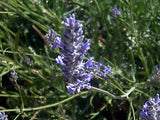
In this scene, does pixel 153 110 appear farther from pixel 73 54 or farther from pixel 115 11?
pixel 115 11

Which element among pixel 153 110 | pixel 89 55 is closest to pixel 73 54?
pixel 153 110

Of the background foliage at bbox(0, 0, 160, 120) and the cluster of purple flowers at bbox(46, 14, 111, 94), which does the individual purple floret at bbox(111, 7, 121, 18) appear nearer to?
the background foliage at bbox(0, 0, 160, 120)

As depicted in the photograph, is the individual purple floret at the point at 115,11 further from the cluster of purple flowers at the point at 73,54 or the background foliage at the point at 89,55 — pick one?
the cluster of purple flowers at the point at 73,54

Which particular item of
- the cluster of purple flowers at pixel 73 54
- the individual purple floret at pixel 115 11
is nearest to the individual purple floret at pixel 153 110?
the cluster of purple flowers at pixel 73 54

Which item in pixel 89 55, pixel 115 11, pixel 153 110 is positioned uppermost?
pixel 115 11

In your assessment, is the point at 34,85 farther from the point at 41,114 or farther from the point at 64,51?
the point at 64,51

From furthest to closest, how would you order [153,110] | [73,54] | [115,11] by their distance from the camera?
[115,11]
[153,110]
[73,54]

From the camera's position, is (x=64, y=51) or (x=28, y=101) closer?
(x=64, y=51)

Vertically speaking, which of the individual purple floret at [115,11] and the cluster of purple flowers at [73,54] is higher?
the individual purple floret at [115,11]

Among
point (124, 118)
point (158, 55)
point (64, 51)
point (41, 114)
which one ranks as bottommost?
point (124, 118)

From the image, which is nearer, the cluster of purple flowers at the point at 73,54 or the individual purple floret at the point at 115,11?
the cluster of purple flowers at the point at 73,54

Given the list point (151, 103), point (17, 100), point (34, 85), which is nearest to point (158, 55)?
point (151, 103)
